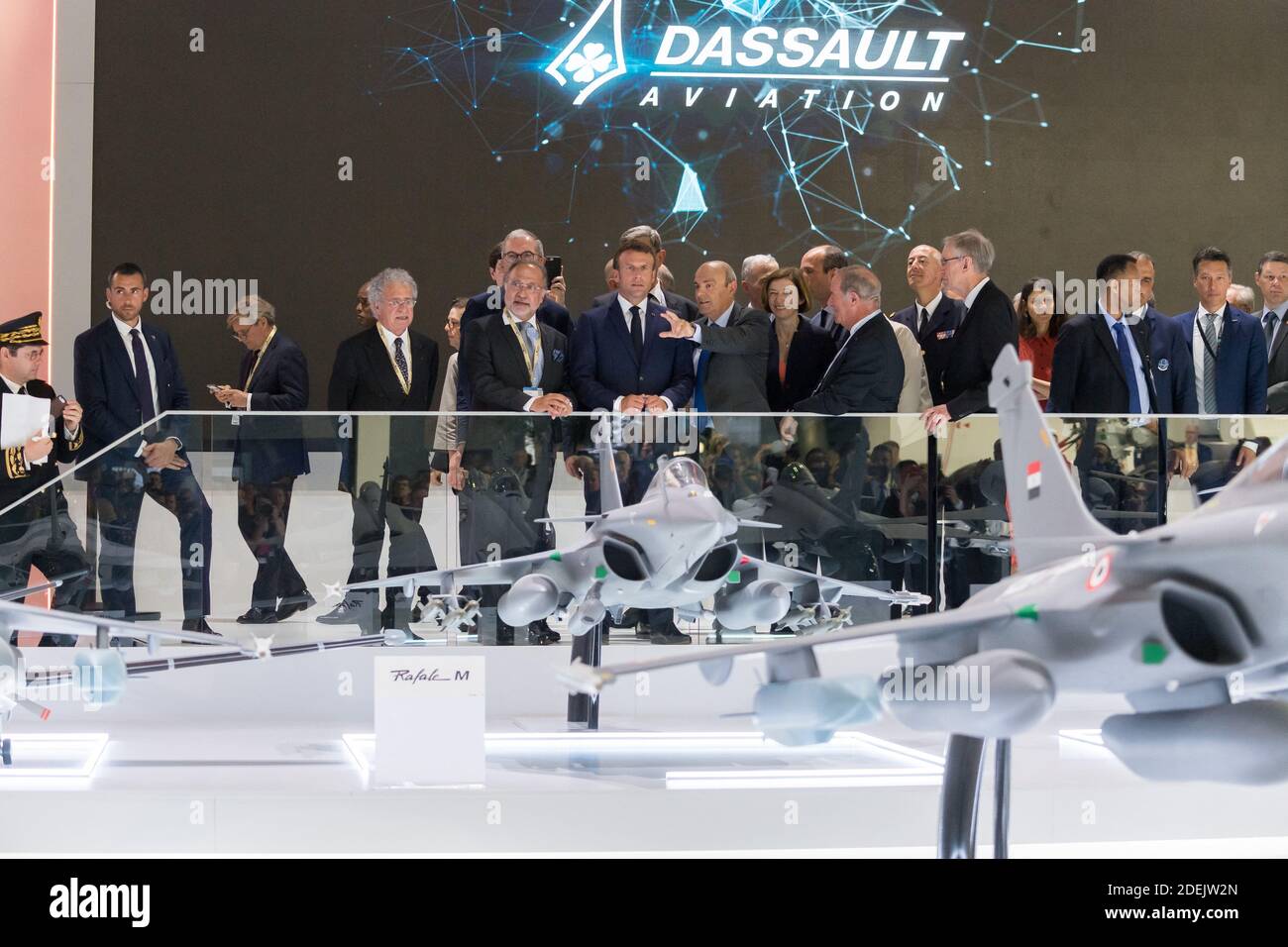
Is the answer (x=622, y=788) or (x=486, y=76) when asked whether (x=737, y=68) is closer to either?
(x=486, y=76)

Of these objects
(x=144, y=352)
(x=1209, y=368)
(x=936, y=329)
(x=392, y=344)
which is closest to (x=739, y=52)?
(x=392, y=344)

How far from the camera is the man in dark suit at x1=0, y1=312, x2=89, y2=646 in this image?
4953 mm

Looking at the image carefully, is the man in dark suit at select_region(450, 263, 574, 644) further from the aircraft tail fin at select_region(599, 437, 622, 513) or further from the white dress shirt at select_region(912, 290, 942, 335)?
the white dress shirt at select_region(912, 290, 942, 335)

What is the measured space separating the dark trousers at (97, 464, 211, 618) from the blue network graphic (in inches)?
304

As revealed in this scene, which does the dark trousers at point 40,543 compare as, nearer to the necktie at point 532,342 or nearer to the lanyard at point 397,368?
the lanyard at point 397,368

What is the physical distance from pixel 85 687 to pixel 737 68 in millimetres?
9021

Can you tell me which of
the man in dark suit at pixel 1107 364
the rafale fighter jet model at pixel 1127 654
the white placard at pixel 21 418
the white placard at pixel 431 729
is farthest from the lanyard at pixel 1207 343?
the white placard at pixel 21 418

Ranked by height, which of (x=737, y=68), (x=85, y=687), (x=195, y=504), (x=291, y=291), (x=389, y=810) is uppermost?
(x=737, y=68)

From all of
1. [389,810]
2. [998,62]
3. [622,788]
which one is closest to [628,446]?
[622,788]

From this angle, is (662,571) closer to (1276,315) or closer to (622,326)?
(622,326)

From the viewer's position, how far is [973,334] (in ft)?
14.0

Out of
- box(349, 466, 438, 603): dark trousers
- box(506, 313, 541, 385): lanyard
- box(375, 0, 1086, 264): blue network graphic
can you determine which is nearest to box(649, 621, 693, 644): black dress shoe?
box(349, 466, 438, 603): dark trousers

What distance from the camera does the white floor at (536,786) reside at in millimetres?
3207

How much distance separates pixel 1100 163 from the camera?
1234cm
